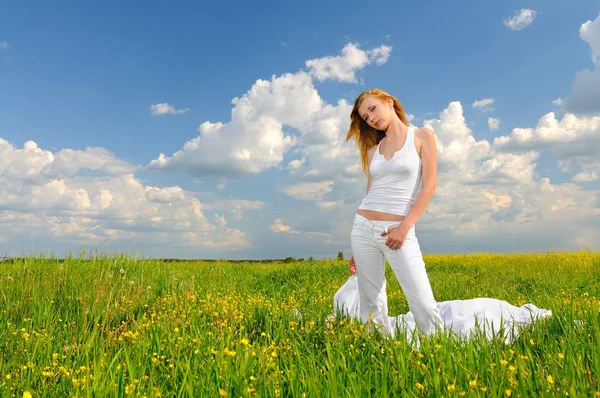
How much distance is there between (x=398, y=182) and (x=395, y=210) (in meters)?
0.29

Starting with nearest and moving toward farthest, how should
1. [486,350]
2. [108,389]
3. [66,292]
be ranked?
[108,389] → [486,350] → [66,292]

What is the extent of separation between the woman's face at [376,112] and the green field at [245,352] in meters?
2.13

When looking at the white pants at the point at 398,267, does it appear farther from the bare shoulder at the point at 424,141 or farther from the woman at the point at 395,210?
the bare shoulder at the point at 424,141

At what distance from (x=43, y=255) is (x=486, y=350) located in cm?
945

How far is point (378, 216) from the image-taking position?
5035 millimetres

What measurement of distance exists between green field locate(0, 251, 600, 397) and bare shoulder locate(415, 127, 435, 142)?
194cm

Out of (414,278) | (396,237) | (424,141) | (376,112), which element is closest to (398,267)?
(414,278)

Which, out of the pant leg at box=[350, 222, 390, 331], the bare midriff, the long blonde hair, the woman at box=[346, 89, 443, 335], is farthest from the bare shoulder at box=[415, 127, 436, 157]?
the pant leg at box=[350, 222, 390, 331]

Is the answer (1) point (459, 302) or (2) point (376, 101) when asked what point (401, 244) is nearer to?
(2) point (376, 101)

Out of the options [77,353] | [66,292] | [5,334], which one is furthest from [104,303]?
[77,353]

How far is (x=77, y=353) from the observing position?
→ 470 cm

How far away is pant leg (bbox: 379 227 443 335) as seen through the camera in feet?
16.0

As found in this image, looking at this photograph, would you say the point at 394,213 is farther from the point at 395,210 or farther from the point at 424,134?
the point at 424,134

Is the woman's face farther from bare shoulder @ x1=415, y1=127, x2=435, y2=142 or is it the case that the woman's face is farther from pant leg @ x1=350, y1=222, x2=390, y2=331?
pant leg @ x1=350, y1=222, x2=390, y2=331
